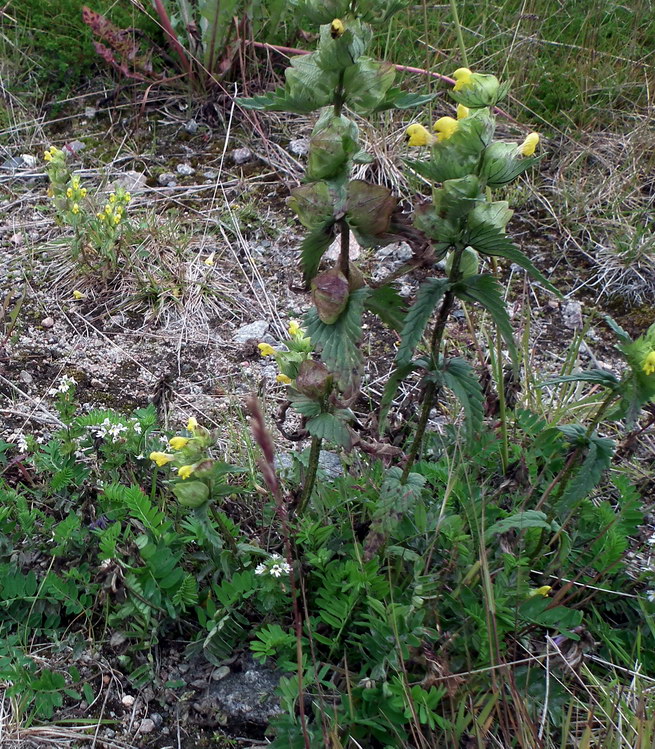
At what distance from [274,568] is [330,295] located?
0.58 m

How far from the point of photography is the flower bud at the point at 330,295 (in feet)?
3.49

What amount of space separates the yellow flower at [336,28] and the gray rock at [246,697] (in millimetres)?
1165

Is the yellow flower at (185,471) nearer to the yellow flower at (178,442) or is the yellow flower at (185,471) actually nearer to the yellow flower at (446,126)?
the yellow flower at (178,442)

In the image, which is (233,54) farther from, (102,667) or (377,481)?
(102,667)

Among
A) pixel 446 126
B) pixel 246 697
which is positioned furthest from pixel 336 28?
pixel 246 697

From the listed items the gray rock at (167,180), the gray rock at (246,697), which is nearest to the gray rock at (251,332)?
the gray rock at (167,180)

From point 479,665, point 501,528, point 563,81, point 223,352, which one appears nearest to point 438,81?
point 563,81

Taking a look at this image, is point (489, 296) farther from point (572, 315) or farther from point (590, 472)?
point (572, 315)

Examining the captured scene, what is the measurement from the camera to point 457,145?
1002 mm

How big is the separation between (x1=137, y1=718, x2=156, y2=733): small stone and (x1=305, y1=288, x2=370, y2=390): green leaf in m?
0.81

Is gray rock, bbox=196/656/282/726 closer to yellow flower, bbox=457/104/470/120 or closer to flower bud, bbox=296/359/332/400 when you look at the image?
flower bud, bbox=296/359/332/400

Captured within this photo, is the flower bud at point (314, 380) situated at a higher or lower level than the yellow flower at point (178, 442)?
higher

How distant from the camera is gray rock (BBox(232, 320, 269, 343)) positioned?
2.24m

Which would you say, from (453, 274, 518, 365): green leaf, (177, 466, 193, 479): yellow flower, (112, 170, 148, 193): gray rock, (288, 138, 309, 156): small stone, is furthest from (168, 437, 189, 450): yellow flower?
(288, 138, 309, 156): small stone
